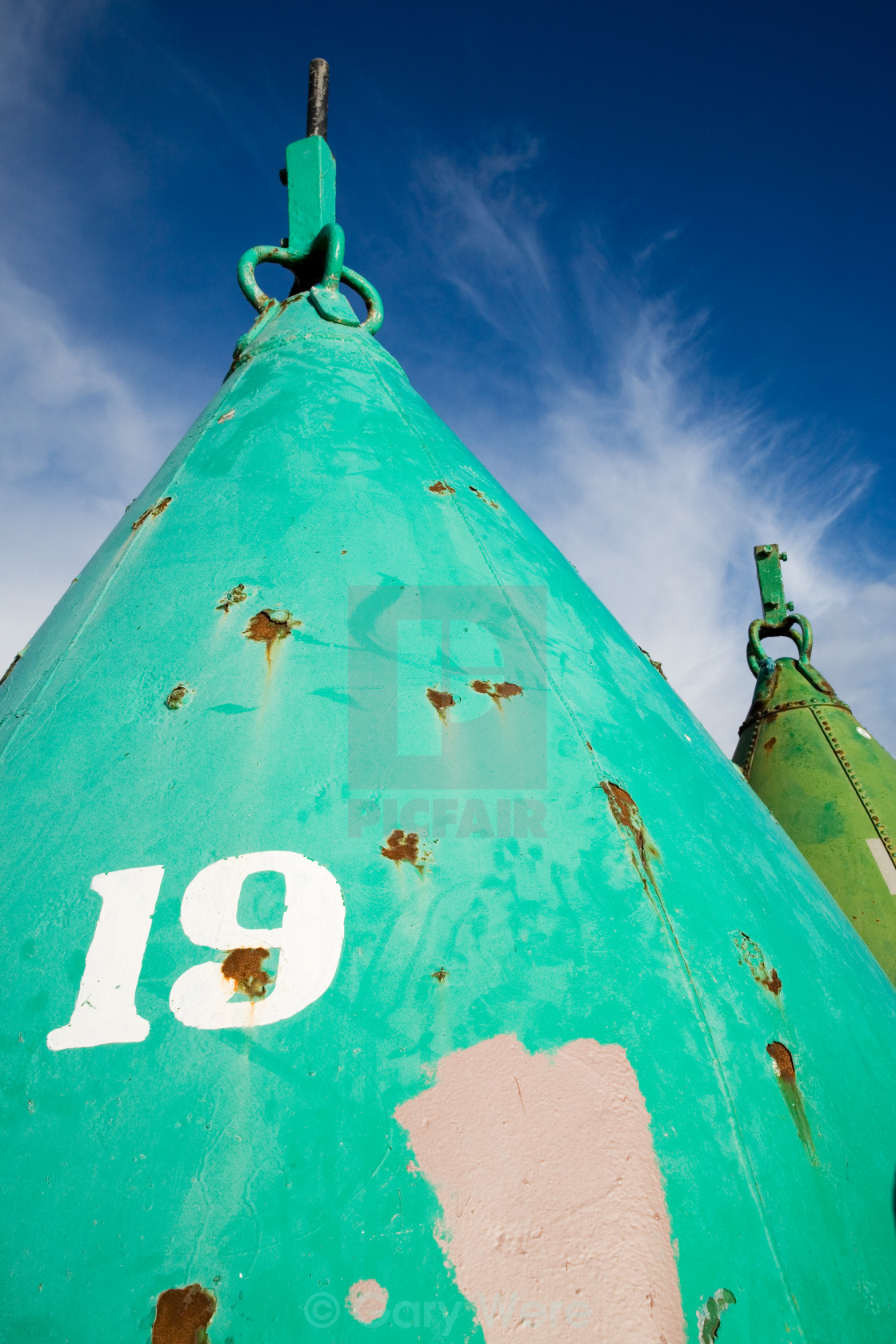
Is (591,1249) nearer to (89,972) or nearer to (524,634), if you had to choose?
(89,972)

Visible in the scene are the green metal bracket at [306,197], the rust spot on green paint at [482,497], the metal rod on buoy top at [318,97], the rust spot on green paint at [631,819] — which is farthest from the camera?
the metal rod on buoy top at [318,97]

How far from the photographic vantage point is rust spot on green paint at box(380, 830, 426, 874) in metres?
1.02

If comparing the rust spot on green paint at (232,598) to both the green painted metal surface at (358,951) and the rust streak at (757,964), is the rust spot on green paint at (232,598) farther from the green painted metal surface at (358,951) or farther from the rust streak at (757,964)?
the rust streak at (757,964)

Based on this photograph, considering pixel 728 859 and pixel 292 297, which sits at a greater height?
pixel 292 297

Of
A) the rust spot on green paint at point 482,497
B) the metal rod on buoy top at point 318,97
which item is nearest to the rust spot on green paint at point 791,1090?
the rust spot on green paint at point 482,497

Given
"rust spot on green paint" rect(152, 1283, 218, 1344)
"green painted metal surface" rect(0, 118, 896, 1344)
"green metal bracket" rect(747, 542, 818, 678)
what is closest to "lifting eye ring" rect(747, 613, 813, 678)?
"green metal bracket" rect(747, 542, 818, 678)

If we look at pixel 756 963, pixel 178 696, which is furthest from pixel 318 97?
pixel 756 963

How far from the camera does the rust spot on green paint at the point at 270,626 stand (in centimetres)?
129

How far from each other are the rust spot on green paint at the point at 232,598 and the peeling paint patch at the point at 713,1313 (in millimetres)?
1245

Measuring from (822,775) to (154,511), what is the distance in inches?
126

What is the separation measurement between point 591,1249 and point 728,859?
73cm

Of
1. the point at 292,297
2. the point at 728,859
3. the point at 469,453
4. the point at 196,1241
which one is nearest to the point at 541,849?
the point at 728,859

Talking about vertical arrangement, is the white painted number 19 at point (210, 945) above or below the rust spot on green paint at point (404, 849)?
below

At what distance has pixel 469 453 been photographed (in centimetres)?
220
